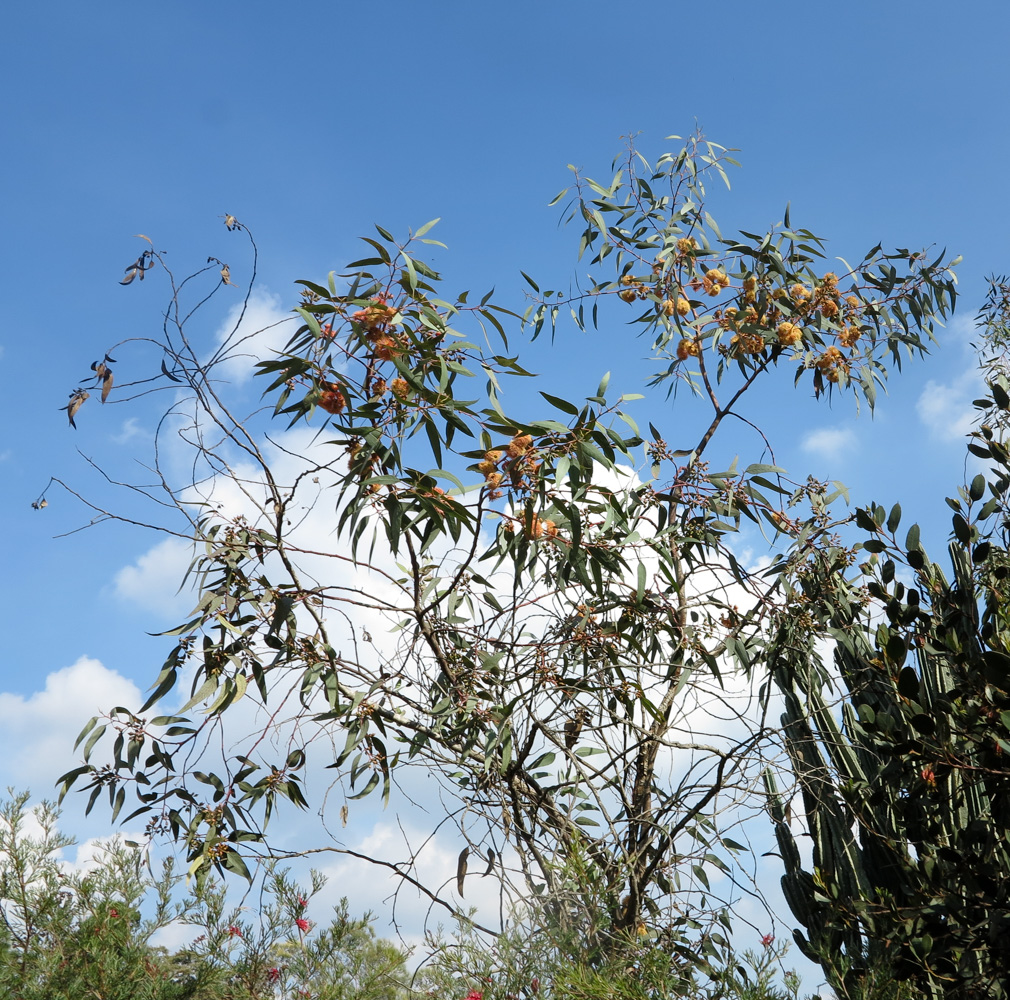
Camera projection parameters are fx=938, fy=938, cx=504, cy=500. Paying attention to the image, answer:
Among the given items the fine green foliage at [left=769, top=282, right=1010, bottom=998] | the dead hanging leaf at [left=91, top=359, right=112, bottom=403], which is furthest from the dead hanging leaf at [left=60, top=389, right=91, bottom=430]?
the fine green foliage at [left=769, top=282, right=1010, bottom=998]

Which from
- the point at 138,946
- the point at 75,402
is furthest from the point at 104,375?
the point at 138,946

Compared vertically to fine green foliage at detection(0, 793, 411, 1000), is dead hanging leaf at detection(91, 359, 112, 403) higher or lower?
higher

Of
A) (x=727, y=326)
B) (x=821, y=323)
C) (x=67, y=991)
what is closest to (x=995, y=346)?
(x=821, y=323)

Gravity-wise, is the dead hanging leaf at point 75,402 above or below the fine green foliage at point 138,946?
above

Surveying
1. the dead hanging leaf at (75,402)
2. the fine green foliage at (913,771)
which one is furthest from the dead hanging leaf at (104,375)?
the fine green foliage at (913,771)

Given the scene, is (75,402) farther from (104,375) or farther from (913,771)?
(913,771)

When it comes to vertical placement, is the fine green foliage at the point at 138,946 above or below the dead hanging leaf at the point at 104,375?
below

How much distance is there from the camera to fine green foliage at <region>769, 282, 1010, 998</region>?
227cm

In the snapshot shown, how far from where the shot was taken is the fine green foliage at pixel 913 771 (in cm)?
Answer: 227

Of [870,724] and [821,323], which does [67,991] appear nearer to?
[870,724]

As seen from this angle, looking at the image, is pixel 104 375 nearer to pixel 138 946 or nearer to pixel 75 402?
pixel 75 402

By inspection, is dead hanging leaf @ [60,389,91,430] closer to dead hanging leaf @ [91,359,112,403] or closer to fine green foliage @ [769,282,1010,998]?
dead hanging leaf @ [91,359,112,403]

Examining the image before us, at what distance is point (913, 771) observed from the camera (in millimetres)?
2496

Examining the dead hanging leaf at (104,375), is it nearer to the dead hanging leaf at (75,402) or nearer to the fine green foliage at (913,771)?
the dead hanging leaf at (75,402)
